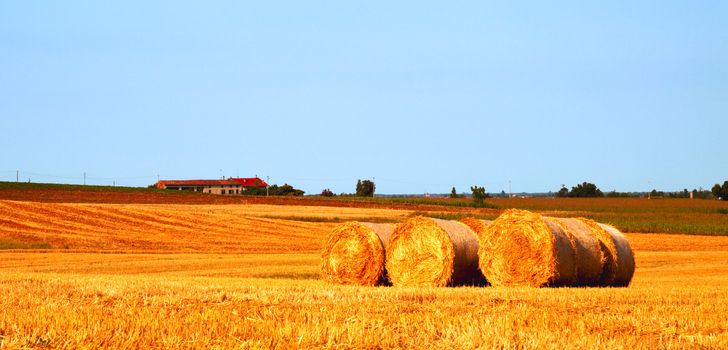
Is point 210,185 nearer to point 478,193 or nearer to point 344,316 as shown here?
point 478,193

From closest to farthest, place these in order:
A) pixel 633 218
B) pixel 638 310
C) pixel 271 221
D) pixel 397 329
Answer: pixel 397 329, pixel 638 310, pixel 271 221, pixel 633 218

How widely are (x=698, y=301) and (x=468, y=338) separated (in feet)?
16.5

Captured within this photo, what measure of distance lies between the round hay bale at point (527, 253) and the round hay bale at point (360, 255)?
1990 millimetres

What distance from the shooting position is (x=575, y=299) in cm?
1124

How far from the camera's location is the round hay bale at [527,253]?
1540 cm

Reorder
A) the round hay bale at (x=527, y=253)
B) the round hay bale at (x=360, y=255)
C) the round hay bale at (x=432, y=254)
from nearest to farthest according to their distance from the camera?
1. the round hay bale at (x=527, y=253)
2. the round hay bale at (x=432, y=254)
3. the round hay bale at (x=360, y=255)

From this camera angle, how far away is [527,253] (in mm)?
15711

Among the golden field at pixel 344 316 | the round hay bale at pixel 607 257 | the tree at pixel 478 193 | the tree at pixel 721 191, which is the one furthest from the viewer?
the tree at pixel 721 191

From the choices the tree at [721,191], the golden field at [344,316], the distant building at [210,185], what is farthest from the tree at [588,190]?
the golden field at [344,316]

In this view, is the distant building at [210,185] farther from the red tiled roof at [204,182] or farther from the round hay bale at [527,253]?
the round hay bale at [527,253]

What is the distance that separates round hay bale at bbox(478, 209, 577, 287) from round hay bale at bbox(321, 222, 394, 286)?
78.3 inches

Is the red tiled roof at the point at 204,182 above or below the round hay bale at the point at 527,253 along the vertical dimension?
above

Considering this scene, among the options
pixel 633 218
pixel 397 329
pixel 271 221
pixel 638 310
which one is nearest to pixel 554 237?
pixel 638 310

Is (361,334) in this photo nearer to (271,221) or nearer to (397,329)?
(397,329)
